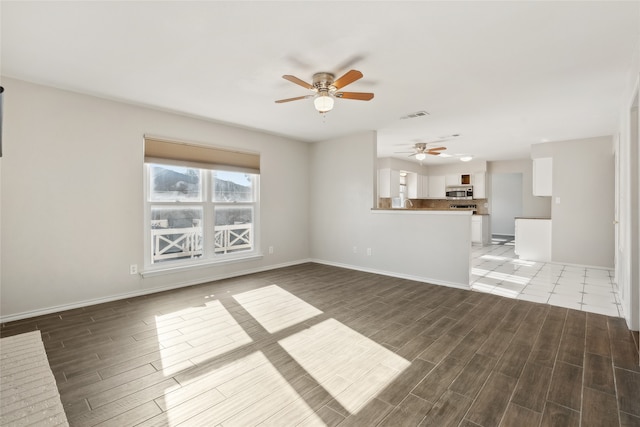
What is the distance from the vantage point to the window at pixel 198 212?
14.3ft

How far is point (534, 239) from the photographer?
651 cm

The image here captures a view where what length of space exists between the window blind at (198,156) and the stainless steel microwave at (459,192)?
6742mm

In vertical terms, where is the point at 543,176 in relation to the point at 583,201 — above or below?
above

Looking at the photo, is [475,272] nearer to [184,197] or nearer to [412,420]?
[412,420]

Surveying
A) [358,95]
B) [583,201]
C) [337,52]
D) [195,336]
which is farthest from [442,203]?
[195,336]

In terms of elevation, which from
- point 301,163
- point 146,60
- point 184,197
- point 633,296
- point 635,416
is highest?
point 146,60

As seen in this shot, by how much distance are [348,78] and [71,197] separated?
3484 millimetres

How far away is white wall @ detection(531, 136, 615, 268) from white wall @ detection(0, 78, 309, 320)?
22.9 feet

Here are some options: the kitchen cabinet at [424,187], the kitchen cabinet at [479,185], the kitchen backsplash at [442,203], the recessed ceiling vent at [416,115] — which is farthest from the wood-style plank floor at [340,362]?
the kitchen cabinet at [424,187]

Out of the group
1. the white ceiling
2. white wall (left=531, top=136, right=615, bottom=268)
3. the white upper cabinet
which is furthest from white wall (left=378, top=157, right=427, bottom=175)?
the white ceiling

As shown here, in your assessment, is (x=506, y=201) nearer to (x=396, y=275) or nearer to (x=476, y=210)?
(x=476, y=210)

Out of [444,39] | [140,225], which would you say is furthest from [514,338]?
[140,225]

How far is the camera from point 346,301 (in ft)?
12.5

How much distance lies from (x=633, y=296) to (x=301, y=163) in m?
5.22
